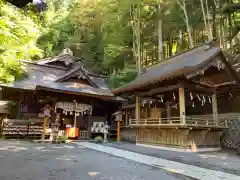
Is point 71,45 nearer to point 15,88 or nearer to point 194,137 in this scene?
point 15,88

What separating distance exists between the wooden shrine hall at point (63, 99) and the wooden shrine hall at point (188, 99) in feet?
11.1

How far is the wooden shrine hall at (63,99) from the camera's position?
14945 mm

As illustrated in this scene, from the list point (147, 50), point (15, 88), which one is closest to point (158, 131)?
point (15, 88)

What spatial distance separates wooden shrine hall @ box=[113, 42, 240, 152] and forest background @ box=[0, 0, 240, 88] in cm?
286

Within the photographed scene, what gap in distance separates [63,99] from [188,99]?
8085 millimetres

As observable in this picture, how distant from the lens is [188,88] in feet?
34.4

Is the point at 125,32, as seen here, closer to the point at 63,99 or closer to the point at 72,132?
the point at 63,99

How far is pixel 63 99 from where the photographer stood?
50.9 ft

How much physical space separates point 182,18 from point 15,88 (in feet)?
46.0

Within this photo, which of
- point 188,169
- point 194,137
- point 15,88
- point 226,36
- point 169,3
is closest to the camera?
point 188,169

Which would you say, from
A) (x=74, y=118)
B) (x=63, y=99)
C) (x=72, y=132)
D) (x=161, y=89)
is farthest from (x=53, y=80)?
(x=161, y=89)

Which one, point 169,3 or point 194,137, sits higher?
point 169,3

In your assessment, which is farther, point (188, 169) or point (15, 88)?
point (15, 88)

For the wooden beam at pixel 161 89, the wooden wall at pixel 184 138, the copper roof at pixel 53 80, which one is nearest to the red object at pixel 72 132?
the copper roof at pixel 53 80
